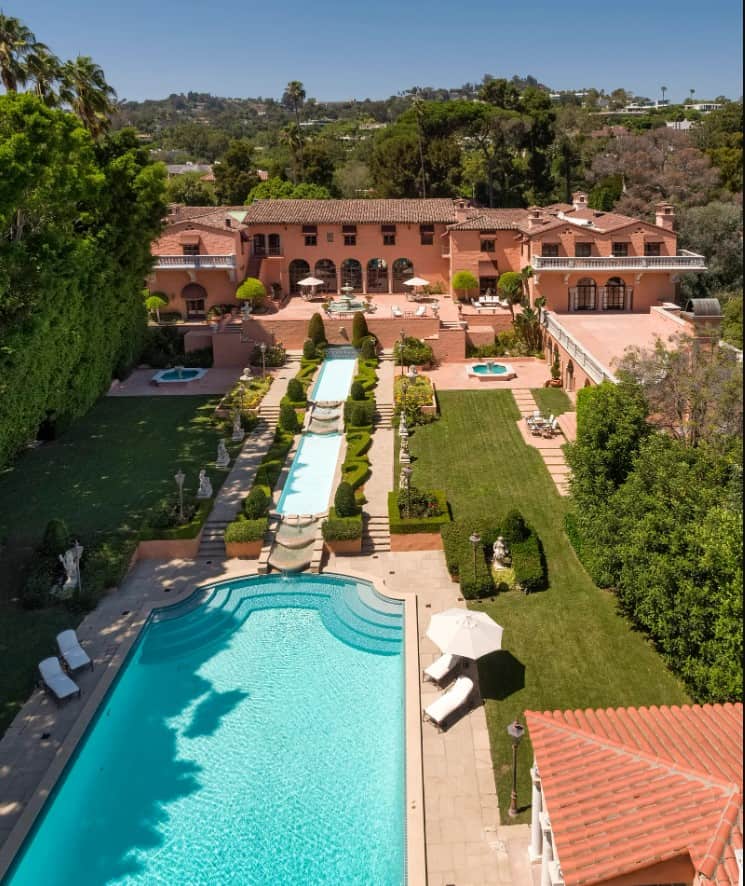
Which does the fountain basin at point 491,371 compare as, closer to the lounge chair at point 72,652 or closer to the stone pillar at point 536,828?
the lounge chair at point 72,652

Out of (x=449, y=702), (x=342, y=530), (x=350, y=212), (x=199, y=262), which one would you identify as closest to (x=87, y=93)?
(x=199, y=262)

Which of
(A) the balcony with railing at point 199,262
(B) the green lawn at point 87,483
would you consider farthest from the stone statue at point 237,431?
(A) the balcony with railing at point 199,262

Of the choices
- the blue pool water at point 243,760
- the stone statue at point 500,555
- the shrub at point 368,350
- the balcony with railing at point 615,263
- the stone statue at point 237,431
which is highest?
the balcony with railing at point 615,263

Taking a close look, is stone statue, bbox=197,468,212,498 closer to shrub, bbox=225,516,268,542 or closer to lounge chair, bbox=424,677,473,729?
shrub, bbox=225,516,268,542

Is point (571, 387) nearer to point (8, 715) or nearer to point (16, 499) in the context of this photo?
point (16, 499)

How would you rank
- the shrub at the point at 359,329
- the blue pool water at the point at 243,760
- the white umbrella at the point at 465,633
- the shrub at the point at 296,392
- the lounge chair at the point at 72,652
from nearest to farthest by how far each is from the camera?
the blue pool water at the point at 243,760
the white umbrella at the point at 465,633
the lounge chair at the point at 72,652
the shrub at the point at 296,392
the shrub at the point at 359,329
